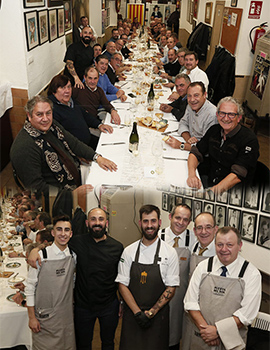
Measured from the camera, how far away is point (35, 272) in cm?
194

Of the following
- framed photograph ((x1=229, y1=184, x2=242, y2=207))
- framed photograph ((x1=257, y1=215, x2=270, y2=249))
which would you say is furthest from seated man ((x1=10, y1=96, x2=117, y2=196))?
framed photograph ((x1=257, y1=215, x2=270, y2=249))

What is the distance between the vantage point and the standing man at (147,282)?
76.0 inches

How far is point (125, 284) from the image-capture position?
76.5 inches

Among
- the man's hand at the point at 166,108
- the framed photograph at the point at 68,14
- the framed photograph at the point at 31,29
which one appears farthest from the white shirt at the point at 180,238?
the framed photograph at the point at 68,14

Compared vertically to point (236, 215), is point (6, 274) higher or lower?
lower

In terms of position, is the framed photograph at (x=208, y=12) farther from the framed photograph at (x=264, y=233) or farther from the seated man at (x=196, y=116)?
the framed photograph at (x=264, y=233)

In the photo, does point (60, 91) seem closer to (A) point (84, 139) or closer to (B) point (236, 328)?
(A) point (84, 139)

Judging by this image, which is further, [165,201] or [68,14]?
[68,14]

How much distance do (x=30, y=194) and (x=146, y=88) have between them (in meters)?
2.86

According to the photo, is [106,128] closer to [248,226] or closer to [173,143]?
[173,143]

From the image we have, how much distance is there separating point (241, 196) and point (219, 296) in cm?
64

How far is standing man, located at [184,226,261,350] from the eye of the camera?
1.78 metres

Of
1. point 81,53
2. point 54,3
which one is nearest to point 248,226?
point 81,53

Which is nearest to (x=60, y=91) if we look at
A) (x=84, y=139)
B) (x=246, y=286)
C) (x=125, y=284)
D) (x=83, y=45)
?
(x=84, y=139)
